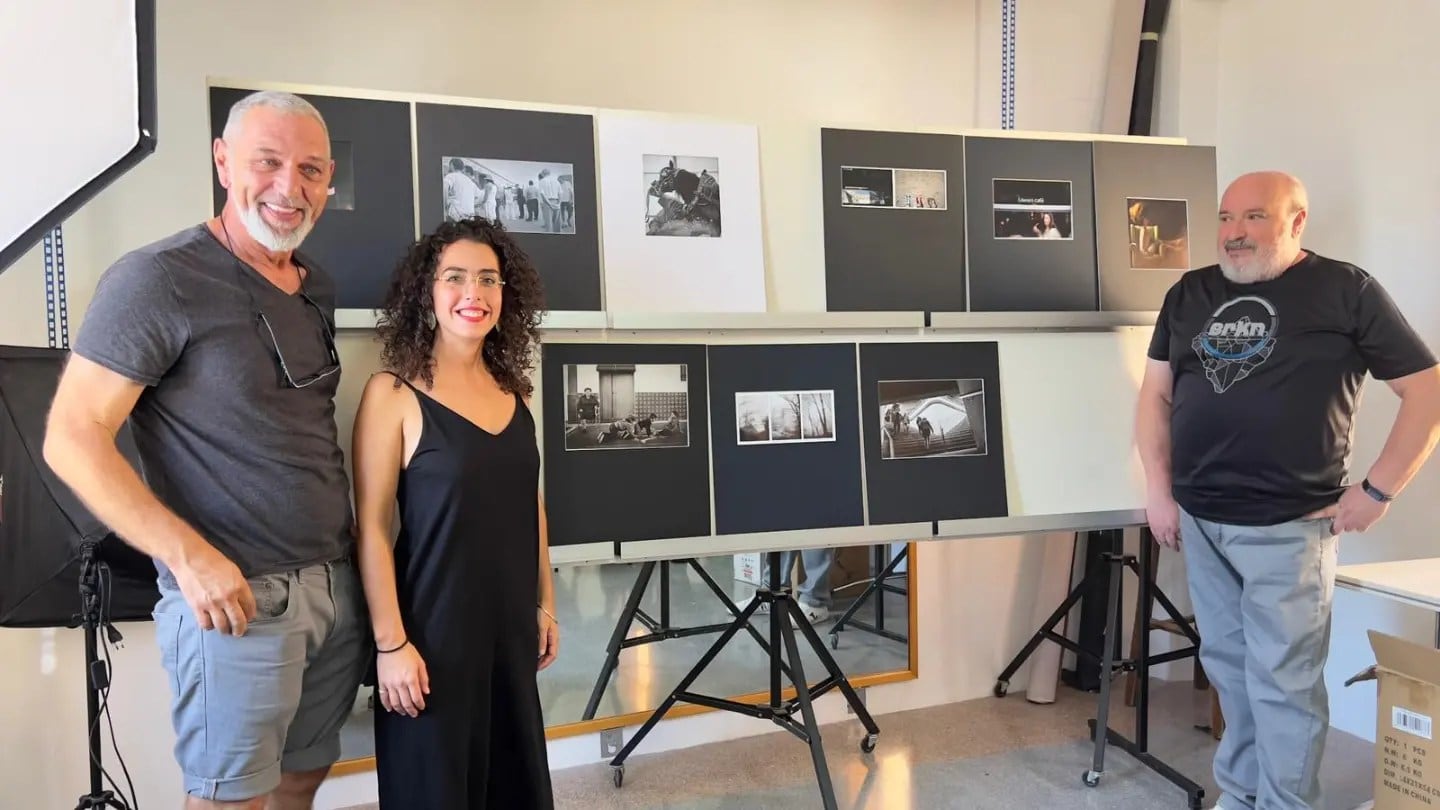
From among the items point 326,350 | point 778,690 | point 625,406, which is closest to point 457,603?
point 326,350

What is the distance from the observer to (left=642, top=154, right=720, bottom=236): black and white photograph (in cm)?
212

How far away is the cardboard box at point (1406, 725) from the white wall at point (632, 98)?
1275 mm

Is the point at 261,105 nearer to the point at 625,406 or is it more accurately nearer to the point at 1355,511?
the point at 625,406

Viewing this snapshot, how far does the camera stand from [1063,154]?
2438 millimetres

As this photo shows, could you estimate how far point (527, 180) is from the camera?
2016 millimetres

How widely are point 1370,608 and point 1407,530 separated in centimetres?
28

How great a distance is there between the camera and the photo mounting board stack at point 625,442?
2004mm

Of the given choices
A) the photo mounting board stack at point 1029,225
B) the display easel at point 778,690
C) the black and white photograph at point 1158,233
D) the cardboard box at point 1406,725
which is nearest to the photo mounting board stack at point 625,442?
the display easel at point 778,690

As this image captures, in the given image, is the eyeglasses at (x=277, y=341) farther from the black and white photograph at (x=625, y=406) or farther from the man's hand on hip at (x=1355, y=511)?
the man's hand on hip at (x=1355, y=511)

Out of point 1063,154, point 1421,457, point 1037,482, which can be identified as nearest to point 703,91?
point 1063,154

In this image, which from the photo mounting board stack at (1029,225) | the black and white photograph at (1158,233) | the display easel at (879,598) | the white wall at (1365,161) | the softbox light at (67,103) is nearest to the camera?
the softbox light at (67,103)

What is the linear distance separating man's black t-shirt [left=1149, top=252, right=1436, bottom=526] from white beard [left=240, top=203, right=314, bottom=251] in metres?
2.11

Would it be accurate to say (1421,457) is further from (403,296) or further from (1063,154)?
(403,296)

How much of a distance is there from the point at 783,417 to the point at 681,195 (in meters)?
0.62
